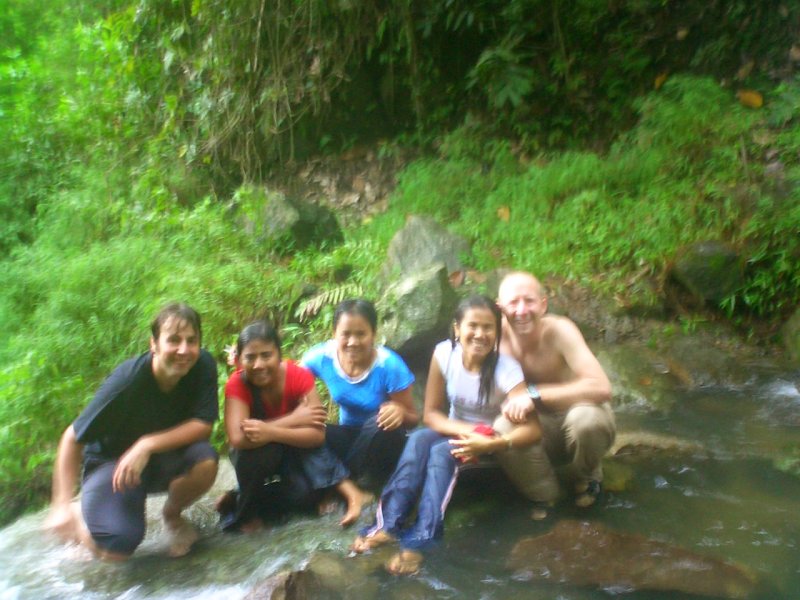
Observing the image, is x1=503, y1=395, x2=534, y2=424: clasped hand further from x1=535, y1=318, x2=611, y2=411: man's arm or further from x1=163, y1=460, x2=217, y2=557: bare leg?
x1=163, y1=460, x2=217, y2=557: bare leg

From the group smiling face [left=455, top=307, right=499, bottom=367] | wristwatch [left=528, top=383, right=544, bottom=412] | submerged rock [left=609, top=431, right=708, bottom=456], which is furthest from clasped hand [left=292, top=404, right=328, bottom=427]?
submerged rock [left=609, top=431, right=708, bottom=456]

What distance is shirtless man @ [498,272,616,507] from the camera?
3.22 meters

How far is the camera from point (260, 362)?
329 cm

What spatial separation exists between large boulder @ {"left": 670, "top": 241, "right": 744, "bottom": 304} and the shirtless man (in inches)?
105

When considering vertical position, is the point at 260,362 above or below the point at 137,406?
above

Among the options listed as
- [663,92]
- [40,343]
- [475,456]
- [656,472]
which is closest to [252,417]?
[475,456]

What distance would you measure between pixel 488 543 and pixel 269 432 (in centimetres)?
109

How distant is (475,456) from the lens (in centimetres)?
314

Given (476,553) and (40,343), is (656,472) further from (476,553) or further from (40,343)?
(40,343)

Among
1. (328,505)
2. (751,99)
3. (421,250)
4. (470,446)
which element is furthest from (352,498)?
(751,99)

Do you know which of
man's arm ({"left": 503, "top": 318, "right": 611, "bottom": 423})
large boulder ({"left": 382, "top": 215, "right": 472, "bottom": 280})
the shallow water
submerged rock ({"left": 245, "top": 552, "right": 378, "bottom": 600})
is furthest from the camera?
large boulder ({"left": 382, "top": 215, "right": 472, "bottom": 280})

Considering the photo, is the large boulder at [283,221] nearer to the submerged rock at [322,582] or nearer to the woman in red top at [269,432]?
the woman in red top at [269,432]

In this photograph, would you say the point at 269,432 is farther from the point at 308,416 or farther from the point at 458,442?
the point at 458,442

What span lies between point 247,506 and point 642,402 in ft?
9.19
